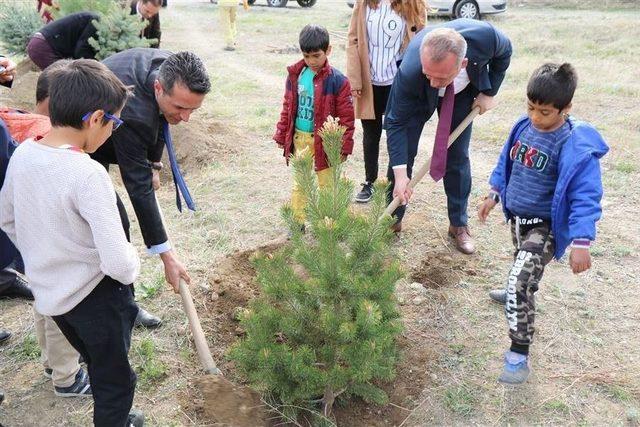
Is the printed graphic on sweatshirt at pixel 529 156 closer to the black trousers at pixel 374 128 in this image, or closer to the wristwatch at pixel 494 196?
the wristwatch at pixel 494 196

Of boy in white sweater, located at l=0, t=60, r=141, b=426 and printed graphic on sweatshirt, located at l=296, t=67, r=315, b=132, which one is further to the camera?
printed graphic on sweatshirt, located at l=296, t=67, r=315, b=132

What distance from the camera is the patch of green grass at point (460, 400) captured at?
2698 mm

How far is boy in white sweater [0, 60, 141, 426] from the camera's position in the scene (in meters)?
1.81

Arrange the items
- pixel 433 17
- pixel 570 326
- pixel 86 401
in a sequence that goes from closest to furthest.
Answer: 1. pixel 86 401
2. pixel 570 326
3. pixel 433 17

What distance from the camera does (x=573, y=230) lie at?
243 cm

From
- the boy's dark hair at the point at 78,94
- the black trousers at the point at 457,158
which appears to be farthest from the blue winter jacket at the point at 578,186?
the boy's dark hair at the point at 78,94

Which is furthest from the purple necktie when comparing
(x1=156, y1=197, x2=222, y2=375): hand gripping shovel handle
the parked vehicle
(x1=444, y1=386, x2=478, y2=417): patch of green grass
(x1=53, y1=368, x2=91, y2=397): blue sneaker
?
the parked vehicle

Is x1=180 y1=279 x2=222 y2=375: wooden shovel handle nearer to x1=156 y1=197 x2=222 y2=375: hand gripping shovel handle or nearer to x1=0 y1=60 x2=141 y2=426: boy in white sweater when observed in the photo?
x1=156 y1=197 x2=222 y2=375: hand gripping shovel handle

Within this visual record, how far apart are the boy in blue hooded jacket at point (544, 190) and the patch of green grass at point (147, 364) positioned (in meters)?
1.72

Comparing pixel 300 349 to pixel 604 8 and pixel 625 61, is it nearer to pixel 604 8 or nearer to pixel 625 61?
pixel 625 61

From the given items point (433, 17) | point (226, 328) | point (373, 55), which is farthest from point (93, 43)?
point (433, 17)

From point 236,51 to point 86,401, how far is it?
9.63 m

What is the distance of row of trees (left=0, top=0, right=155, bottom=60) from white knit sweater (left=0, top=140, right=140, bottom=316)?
3.67 metres

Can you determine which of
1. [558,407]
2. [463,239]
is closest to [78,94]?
[558,407]
